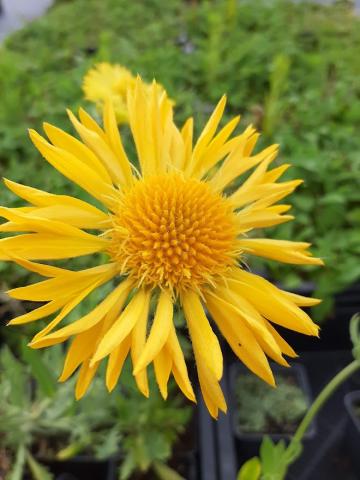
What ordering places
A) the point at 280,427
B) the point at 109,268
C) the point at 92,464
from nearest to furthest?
the point at 109,268 < the point at 92,464 < the point at 280,427

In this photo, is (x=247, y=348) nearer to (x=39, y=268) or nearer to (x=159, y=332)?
(x=159, y=332)

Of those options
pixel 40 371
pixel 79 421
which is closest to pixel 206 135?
pixel 40 371

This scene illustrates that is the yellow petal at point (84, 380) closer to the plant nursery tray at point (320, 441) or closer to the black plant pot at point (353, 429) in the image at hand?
the plant nursery tray at point (320, 441)

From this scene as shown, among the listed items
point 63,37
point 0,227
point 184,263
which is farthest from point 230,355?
point 63,37

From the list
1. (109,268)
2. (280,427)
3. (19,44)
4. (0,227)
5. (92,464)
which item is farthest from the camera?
(19,44)

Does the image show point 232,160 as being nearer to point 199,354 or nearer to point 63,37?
point 199,354

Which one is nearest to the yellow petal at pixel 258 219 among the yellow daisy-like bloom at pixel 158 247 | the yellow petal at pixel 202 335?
the yellow daisy-like bloom at pixel 158 247

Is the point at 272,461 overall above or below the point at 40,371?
below
